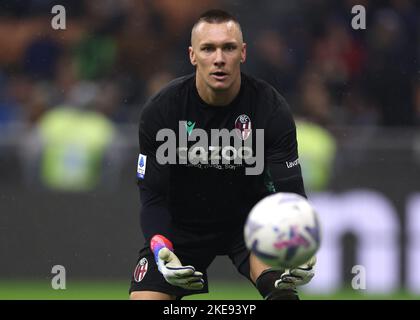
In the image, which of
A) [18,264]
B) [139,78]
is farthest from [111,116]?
[18,264]

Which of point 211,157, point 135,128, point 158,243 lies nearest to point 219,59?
point 211,157

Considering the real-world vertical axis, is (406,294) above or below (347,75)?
below

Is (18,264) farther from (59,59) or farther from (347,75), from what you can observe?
(347,75)

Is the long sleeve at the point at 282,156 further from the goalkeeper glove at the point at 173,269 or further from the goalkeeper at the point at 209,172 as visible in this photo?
the goalkeeper glove at the point at 173,269

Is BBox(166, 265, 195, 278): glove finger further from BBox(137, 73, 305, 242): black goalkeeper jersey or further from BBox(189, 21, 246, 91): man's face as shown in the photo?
BBox(189, 21, 246, 91): man's face

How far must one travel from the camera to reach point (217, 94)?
333 inches

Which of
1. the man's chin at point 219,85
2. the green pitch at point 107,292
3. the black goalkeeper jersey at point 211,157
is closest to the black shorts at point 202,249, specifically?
the black goalkeeper jersey at point 211,157

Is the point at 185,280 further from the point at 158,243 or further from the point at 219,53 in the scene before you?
the point at 219,53

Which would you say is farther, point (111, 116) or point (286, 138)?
point (111, 116)

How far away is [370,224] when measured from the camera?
44.1 feet

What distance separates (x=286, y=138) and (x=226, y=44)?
0.80 m

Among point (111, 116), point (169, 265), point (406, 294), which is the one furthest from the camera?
point (111, 116)

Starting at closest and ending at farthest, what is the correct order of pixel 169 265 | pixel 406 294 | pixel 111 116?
pixel 169 265
pixel 406 294
pixel 111 116
